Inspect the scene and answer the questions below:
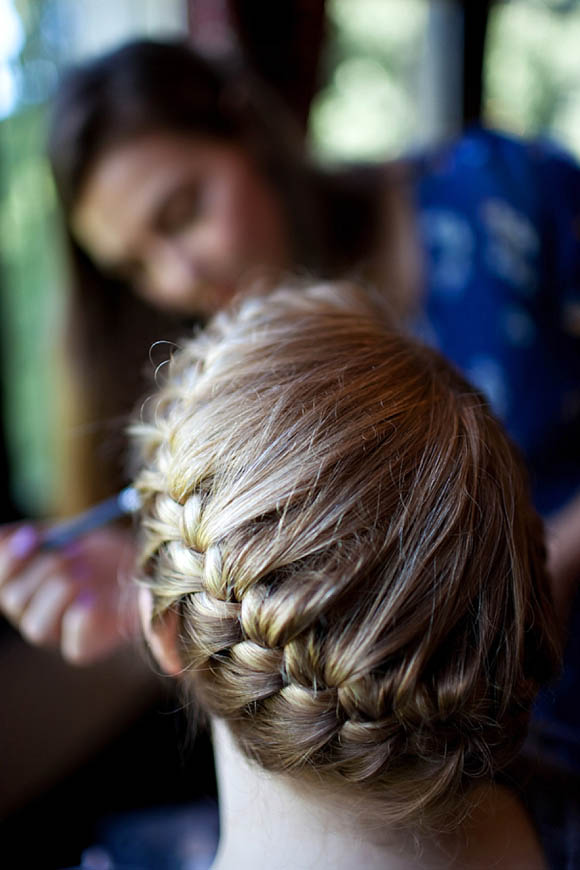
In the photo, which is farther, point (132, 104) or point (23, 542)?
point (132, 104)

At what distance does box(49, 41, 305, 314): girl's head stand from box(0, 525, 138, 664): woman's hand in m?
0.44

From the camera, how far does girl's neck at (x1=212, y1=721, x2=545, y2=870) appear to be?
482mm

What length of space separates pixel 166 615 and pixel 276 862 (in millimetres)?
191

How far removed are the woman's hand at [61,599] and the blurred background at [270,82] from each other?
471mm

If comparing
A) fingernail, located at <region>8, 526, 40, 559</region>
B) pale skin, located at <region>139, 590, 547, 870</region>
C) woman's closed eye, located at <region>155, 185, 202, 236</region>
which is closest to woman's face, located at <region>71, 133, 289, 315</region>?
woman's closed eye, located at <region>155, 185, 202, 236</region>

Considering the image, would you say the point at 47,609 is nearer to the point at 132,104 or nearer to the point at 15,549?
the point at 15,549

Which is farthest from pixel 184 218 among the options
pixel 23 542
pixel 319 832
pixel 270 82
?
pixel 319 832

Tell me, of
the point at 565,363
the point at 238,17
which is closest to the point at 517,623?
the point at 565,363

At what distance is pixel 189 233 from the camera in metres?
1.00

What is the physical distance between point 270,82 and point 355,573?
1328mm

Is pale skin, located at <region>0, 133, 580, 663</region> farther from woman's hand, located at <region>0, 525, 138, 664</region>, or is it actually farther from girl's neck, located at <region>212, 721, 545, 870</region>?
girl's neck, located at <region>212, 721, 545, 870</region>

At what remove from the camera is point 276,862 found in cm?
50

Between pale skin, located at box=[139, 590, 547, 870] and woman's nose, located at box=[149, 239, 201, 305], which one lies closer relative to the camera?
pale skin, located at box=[139, 590, 547, 870]

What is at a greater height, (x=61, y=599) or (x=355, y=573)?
(x=355, y=573)
